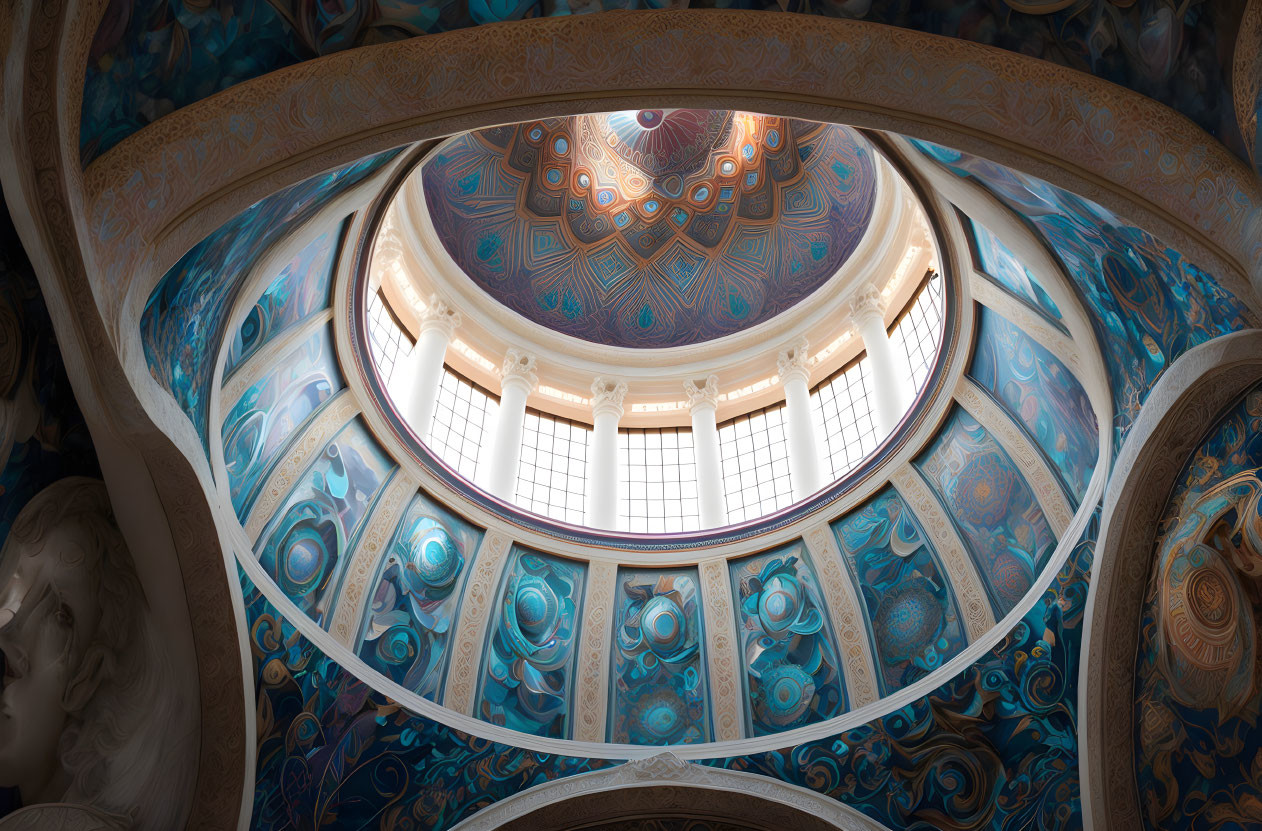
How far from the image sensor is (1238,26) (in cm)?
715

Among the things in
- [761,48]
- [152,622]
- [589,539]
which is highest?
[589,539]

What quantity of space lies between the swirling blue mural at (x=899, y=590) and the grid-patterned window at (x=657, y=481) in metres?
3.28

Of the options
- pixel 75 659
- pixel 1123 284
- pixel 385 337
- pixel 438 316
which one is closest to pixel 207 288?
pixel 75 659

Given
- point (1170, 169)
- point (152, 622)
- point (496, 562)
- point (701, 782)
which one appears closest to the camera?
point (1170, 169)

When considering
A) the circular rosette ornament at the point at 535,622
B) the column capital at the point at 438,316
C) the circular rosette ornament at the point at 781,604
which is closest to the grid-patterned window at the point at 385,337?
the column capital at the point at 438,316

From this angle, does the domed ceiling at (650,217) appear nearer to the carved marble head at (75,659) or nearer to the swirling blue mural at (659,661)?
the swirling blue mural at (659,661)

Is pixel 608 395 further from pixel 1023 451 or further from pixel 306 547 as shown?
pixel 1023 451

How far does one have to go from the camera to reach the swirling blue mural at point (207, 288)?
900cm

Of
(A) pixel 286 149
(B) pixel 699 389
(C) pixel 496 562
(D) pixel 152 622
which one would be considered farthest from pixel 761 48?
(B) pixel 699 389

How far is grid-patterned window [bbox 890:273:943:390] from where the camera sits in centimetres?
1580

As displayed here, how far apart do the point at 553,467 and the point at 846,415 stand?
5065 millimetres

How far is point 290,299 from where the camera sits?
39.2 feet

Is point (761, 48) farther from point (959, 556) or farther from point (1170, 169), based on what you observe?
point (959, 556)

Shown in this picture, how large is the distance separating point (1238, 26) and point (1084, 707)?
732 cm
